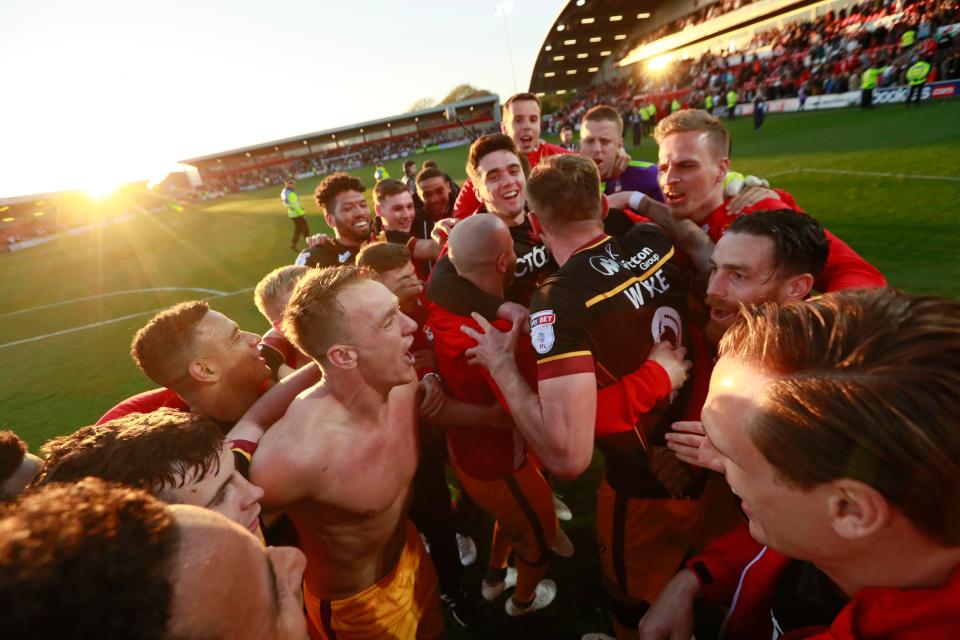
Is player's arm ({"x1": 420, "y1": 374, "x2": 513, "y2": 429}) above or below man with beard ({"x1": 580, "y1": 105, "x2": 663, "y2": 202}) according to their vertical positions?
below

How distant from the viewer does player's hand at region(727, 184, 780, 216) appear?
2680mm

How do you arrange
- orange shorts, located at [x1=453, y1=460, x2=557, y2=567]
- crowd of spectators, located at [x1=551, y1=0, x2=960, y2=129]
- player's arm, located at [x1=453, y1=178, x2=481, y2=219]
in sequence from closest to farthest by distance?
orange shorts, located at [x1=453, y1=460, x2=557, y2=567] → player's arm, located at [x1=453, y1=178, x2=481, y2=219] → crowd of spectators, located at [x1=551, y1=0, x2=960, y2=129]

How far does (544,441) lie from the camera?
1793 mm

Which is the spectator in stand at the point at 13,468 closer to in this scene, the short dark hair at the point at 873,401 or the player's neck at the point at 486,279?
the player's neck at the point at 486,279

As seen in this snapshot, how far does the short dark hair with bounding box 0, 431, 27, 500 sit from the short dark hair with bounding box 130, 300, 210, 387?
52 cm

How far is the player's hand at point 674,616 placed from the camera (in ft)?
5.01

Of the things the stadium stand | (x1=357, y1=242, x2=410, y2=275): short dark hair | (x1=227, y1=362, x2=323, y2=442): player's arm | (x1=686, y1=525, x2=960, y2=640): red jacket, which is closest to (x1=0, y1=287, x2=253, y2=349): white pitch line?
(x1=357, y1=242, x2=410, y2=275): short dark hair

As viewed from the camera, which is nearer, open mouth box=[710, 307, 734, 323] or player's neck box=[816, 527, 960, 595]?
player's neck box=[816, 527, 960, 595]

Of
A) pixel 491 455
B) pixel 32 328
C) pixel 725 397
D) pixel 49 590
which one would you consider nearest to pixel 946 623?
pixel 725 397

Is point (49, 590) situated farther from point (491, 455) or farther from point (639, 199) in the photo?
point (639, 199)

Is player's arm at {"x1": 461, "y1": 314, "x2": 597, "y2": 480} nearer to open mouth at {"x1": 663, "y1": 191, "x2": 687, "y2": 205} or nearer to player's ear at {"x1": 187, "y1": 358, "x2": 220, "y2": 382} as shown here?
player's ear at {"x1": 187, "y1": 358, "x2": 220, "y2": 382}

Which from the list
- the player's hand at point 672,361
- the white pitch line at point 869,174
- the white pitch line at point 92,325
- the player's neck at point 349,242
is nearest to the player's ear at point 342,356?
the player's hand at point 672,361

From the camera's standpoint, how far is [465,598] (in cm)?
291

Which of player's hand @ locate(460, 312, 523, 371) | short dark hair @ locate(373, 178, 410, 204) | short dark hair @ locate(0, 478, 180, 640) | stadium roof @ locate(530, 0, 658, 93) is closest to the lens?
short dark hair @ locate(0, 478, 180, 640)
